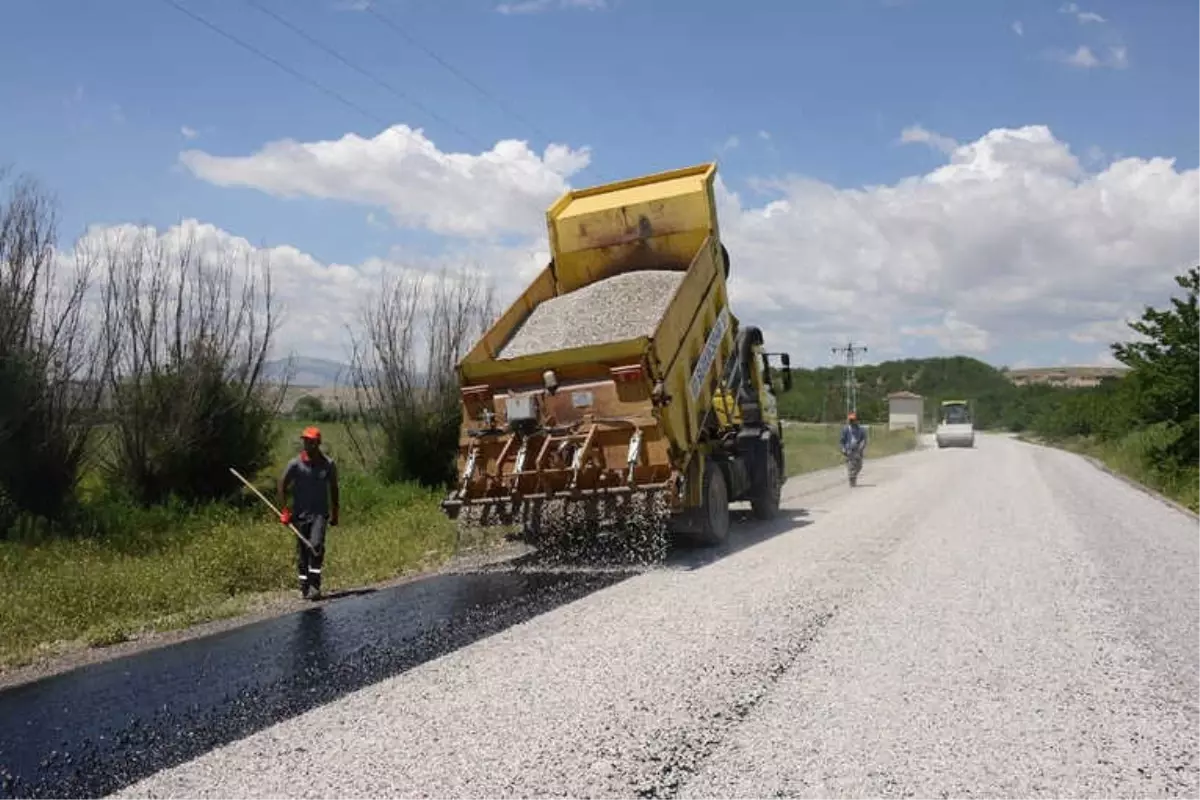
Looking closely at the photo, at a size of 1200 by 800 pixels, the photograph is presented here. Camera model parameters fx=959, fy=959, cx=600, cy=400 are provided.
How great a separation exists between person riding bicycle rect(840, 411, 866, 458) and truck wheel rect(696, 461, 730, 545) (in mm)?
10377

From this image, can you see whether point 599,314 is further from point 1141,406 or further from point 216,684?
point 1141,406

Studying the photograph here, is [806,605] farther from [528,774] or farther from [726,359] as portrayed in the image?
[726,359]

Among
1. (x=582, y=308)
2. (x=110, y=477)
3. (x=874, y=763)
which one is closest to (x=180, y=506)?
(x=110, y=477)

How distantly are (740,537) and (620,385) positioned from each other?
3.24 m

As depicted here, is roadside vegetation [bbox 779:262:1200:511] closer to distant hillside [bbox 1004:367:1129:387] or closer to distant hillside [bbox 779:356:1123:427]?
distant hillside [bbox 779:356:1123:427]

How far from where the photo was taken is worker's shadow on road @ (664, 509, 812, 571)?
9.63 metres

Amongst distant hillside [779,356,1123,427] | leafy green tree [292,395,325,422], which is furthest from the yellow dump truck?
distant hillside [779,356,1123,427]

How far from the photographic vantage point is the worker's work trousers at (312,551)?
8445mm

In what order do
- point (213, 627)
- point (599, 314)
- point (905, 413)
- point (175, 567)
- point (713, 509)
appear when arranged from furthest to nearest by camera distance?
point (905, 413), point (599, 314), point (713, 509), point (175, 567), point (213, 627)

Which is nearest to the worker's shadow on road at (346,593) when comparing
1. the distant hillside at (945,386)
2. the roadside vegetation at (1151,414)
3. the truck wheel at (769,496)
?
the truck wheel at (769,496)

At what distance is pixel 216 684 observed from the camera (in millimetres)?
5605

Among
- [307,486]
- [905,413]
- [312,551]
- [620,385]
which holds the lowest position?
[312,551]

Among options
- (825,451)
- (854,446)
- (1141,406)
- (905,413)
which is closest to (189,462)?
(854,446)

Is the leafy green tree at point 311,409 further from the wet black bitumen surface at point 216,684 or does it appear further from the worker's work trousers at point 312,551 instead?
the wet black bitumen surface at point 216,684
